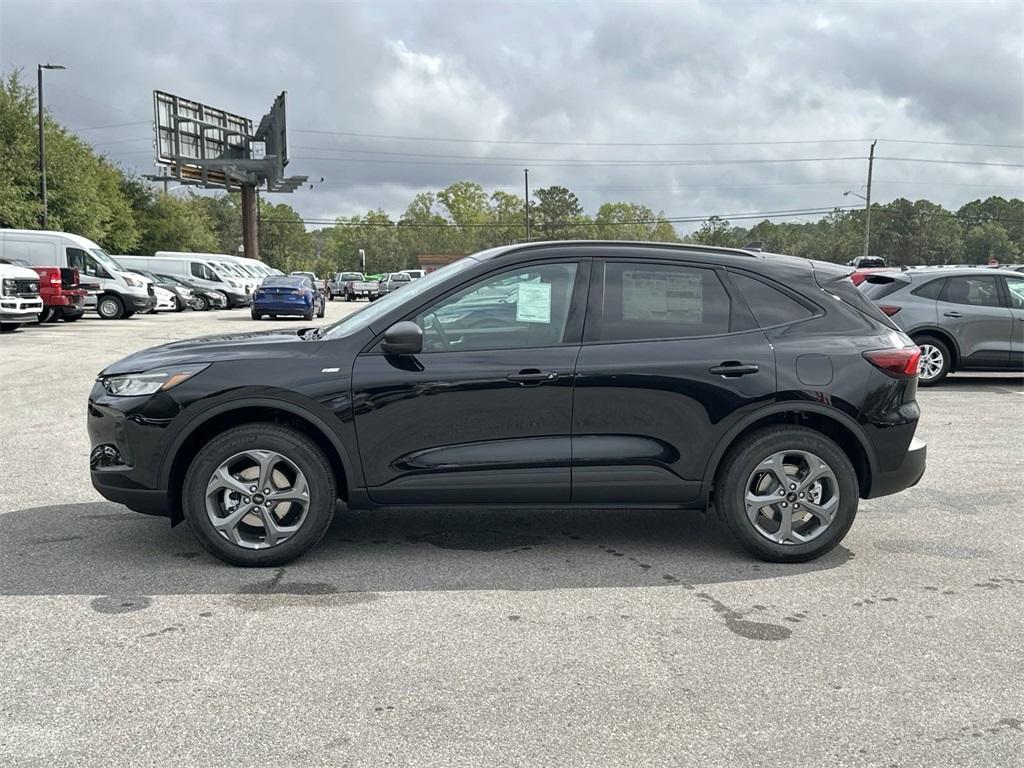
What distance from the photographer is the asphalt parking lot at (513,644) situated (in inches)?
121

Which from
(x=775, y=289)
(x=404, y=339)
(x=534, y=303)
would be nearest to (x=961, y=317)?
(x=775, y=289)

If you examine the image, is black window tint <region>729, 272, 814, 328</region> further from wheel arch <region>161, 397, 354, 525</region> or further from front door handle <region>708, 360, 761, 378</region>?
wheel arch <region>161, 397, 354, 525</region>

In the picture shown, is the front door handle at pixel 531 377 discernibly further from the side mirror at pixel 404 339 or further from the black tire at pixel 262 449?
the black tire at pixel 262 449

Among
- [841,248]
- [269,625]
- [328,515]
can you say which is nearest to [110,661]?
[269,625]

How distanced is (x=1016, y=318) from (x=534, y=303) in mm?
9900

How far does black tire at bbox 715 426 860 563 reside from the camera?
486 cm

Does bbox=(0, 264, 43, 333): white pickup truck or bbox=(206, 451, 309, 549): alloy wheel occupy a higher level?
bbox=(0, 264, 43, 333): white pickup truck

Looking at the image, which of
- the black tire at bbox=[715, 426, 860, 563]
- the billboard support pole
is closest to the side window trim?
the black tire at bbox=[715, 426, 860, 563]

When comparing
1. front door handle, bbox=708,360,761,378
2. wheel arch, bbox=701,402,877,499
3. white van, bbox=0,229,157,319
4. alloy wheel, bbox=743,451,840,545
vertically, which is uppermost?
white van, bbox=0,229,157,319

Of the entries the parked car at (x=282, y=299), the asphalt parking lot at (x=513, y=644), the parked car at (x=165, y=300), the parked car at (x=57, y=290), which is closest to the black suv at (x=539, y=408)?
the asphalt parking lot at (x=513, y=644)

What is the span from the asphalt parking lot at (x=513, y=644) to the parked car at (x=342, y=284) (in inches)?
1940

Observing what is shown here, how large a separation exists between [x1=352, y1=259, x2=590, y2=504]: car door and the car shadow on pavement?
1.31ft

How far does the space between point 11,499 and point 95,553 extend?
5.05ft

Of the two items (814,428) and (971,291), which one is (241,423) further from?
(971,291)
